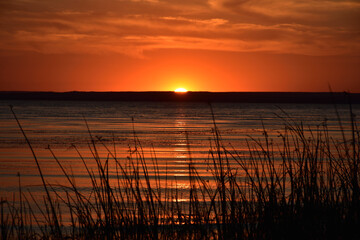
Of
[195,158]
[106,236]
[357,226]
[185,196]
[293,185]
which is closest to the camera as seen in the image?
[357,226]

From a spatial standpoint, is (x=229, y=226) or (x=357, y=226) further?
(x=229, y=226)

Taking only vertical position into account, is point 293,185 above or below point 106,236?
above

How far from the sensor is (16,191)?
9.98 meters

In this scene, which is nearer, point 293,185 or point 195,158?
point 293,185

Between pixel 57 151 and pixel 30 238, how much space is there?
11.1 meters

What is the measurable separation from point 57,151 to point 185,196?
28.2ft

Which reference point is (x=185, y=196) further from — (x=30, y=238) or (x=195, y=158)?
(x=195, y=158)

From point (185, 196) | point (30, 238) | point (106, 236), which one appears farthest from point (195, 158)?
point (106, 236)

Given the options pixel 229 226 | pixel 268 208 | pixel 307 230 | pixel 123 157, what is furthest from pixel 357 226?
pixel 123 157

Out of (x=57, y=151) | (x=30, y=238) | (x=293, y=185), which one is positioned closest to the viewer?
(x=293, y=185)

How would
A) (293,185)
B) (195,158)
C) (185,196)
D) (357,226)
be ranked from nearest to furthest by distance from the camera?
(357,226) < (293,185) < (185,196) < (195,158)

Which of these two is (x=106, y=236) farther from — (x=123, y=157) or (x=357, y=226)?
(x=123, y=157)

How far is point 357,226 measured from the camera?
4.54 m

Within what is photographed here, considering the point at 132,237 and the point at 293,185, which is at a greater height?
the point at 293,185
